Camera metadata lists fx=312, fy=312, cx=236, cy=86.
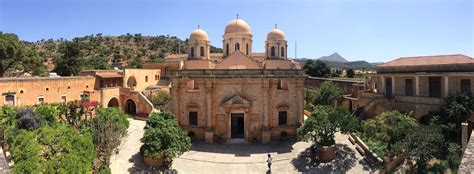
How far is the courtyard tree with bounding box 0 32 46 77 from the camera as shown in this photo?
2944 centimetres

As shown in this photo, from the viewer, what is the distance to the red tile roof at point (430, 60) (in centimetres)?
2168

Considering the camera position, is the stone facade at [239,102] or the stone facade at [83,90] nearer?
the stone facade at [239,102]

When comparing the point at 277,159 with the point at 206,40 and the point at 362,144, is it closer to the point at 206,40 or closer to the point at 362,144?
the point at 362,144

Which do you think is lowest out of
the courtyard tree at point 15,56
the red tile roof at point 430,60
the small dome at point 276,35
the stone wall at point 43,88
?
the stone wall at point 43,88

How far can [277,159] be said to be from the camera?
1894 cm

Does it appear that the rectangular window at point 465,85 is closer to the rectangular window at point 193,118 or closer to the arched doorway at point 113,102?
the rectangular window at point 193,118

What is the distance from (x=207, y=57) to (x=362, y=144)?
19.3 metres

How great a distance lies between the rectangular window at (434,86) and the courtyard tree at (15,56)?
36050mm

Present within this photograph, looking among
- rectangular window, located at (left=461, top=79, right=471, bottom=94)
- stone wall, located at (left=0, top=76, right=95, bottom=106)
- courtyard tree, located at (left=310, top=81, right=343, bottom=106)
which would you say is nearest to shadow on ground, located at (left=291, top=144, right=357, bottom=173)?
rectangular window, located at (left=461, top=79, right=471, bottom=94)

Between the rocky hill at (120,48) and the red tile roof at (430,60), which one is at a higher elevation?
the rocky hill at (120,48)

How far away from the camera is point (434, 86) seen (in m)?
22.2

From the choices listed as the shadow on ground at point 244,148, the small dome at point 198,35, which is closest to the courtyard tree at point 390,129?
the shadow on ground at point 244,148

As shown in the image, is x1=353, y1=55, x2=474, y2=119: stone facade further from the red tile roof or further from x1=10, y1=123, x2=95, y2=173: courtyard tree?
x1=10, y1=123, x2=95, y2=173: courtyard tree

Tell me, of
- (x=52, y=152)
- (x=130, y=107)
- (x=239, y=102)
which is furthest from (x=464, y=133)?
(x=130, y=107)
